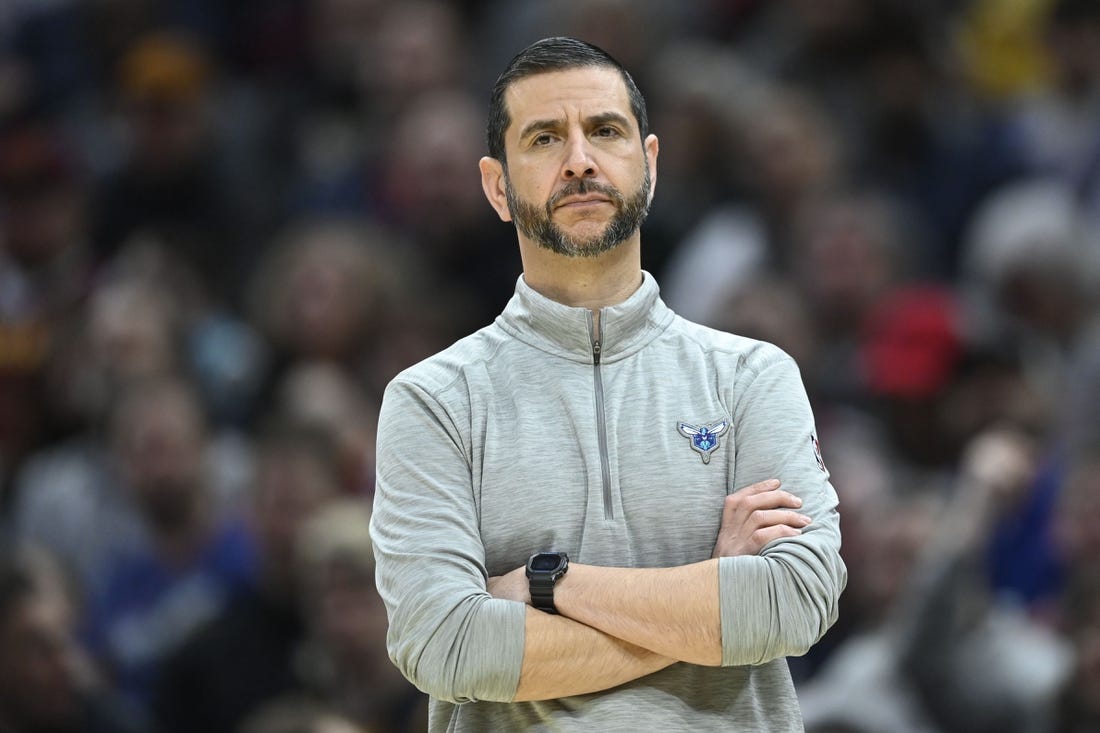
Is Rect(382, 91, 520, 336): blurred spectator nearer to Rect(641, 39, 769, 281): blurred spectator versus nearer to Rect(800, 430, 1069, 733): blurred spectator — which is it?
Rect(641, 39, 769, 281): blurred spectator

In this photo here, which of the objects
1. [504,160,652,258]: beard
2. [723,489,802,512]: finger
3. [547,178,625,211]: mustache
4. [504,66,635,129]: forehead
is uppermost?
[504,66,635,129]: forehead

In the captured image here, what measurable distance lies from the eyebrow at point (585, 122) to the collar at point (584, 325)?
10.7 inches

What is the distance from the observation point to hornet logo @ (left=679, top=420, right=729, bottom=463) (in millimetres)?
2945

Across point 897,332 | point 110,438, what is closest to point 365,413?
point 110,438

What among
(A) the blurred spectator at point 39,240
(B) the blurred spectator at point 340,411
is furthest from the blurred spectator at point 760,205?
(A) the blurred spectator at point 39,240

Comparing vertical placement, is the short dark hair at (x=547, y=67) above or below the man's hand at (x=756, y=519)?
above

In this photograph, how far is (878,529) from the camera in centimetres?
593

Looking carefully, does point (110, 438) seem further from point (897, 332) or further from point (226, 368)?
point (897, 332)

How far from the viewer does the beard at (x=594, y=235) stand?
3.00m

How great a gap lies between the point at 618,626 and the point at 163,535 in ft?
14.7

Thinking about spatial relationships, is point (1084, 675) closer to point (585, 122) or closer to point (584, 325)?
point (584, 325)

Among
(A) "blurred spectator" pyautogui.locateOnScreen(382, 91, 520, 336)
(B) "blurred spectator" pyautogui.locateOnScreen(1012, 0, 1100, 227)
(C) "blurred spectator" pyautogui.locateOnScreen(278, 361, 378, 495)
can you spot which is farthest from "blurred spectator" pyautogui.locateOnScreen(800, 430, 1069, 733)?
(A) "blurred spectator" pyautogui.locateOnScreen(382, 91, 520, 336)

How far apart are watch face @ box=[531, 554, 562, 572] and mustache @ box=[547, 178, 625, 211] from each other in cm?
60

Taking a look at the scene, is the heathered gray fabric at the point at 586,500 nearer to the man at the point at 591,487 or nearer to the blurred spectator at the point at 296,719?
the man at the point at 591,487
